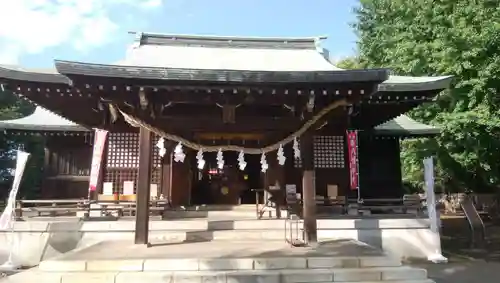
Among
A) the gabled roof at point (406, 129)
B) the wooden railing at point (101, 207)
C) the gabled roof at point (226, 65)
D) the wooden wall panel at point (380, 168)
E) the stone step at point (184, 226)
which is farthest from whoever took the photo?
the wooden wall panel at point (380, 168)

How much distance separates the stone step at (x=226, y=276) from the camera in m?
6.45

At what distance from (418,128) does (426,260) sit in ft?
16.3

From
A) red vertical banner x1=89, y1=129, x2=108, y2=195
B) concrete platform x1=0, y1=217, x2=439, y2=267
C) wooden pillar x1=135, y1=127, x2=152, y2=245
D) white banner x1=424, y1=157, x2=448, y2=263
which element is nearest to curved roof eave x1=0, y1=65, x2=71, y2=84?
red vertical banner x1=89, y1=129, x2=108, y2=195

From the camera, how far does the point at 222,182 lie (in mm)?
15000

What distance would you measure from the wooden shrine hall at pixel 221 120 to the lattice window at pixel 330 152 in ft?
0.11

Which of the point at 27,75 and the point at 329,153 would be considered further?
the point at 329,153

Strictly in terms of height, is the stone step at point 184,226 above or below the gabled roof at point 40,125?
below

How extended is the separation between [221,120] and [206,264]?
335 cm

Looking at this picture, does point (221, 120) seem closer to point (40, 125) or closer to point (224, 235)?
point (224, 235)

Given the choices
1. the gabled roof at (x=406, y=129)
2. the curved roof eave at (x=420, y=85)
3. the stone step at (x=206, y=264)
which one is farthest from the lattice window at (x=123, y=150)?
the gabled roof at (x=406, y=129)

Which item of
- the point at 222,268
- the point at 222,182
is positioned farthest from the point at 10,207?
the point at 222,182

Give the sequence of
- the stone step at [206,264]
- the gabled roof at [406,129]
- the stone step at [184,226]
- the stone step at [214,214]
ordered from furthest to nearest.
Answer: the gabled roof at [406,129]
the stone step at [214,214]
the stone step at [184,226]
the stone step at [206,264]

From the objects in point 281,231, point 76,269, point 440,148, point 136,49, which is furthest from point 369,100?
A: point 136,49

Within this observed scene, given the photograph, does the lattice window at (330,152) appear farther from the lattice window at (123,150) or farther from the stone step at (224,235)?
the lattice window at (123,150)
